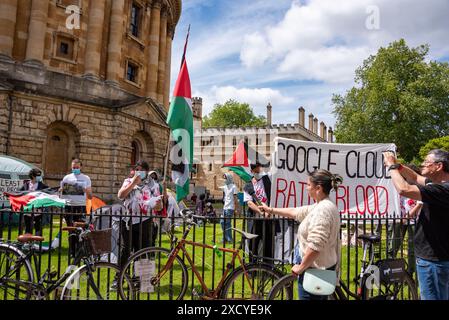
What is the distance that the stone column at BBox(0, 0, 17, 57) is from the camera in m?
23.0

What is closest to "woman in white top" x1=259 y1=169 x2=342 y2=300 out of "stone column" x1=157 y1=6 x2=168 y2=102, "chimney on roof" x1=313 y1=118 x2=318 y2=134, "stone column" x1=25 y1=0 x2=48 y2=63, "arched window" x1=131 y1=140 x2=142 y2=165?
"stone column" x1=25 y1=0 x2=48 y2=63

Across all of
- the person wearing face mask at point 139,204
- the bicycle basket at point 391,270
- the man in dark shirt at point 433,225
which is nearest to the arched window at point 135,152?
the person wearing face mask at point 139,204

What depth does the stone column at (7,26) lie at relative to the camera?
75.6 ft

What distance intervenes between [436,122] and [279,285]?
44.3 m

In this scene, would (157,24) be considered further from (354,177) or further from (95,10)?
(354,177)

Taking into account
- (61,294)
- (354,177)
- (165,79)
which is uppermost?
(165,79)

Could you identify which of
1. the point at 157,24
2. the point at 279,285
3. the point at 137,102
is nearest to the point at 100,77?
the point at 137,102

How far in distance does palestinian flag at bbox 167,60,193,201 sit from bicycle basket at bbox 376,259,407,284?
3.69m

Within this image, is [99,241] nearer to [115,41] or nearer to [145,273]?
[145,273]

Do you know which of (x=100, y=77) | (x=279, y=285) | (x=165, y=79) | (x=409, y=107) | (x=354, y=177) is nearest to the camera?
(x=279, y=285)

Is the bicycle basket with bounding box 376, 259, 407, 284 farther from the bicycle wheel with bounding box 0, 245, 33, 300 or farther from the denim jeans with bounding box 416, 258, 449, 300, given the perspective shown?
the bicycle wheel with bounding box 0, 245, 33, 300

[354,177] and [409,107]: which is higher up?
[409,107]

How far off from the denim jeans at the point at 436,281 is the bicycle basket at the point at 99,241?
12.5ft
